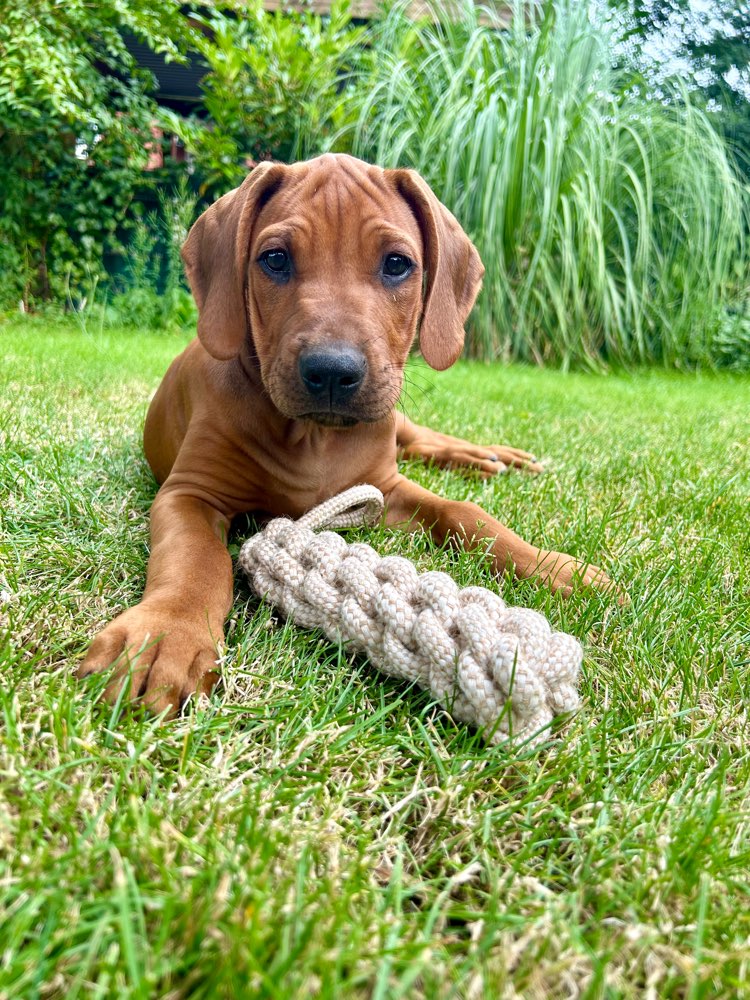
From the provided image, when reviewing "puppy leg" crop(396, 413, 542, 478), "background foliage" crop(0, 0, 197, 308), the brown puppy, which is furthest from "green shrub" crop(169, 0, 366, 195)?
the brown puppy

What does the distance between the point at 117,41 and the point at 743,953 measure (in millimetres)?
10611

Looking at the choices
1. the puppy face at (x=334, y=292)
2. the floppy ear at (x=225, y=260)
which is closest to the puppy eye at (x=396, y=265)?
the puppy face at (x=334, y=292)

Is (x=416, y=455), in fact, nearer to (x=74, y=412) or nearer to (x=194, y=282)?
(x=194, y=282)

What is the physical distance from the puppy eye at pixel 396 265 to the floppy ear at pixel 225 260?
1.49 ft

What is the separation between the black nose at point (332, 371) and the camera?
2.01 metres

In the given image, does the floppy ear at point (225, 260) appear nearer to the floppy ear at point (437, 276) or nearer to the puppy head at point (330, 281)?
the puppy head at point (330, 281)

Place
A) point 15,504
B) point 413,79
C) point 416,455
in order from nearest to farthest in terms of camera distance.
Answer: point 15,504
point 416,455
point 413,79

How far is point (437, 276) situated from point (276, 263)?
586mm

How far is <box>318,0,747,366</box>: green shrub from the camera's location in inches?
307

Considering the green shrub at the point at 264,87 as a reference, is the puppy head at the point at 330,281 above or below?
below

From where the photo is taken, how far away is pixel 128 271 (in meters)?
10.1

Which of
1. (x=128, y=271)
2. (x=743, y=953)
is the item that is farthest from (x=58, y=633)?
(x=128, y=271)

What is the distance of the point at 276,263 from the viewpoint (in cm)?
234

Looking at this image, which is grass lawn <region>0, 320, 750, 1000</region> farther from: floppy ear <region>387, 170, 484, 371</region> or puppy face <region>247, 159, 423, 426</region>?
floppy ear <region>387, 170, 484, 371</region>
